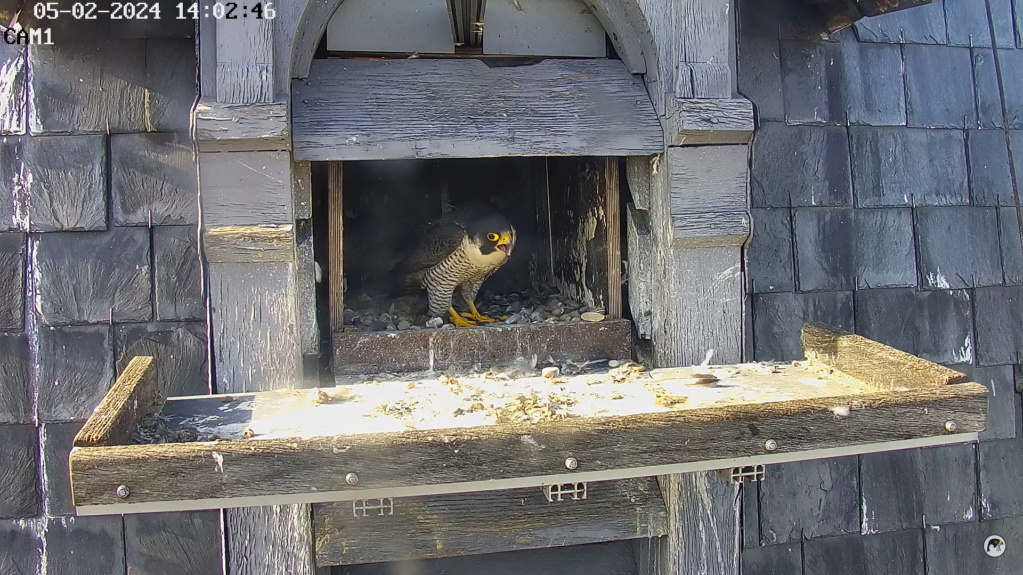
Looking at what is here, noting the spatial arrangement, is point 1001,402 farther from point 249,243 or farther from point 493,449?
point 249,243

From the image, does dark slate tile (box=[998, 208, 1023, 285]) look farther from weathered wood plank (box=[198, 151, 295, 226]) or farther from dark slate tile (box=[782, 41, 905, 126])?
weathered wood plank (box=[198, 151, 295, 226])

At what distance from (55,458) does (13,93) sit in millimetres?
1070

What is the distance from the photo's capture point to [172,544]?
231 centimetres

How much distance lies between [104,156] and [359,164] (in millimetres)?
973

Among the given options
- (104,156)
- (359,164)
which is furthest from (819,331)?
(104,156)

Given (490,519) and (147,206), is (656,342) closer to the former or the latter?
(490,519)

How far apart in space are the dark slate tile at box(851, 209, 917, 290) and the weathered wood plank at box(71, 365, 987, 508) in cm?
118

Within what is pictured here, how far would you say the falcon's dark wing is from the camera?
274 cm

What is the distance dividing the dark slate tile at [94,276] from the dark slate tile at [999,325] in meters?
2.77

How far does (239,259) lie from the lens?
5.96ft

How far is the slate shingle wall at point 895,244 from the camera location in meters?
2.57

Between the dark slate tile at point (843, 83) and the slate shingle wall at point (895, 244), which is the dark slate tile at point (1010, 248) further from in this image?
the dark slate tile at point (843, 83)

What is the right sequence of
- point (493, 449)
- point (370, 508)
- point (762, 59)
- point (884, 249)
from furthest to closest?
1. point (884, 249)
2. point (762, 59)
3. point (370, 508)
4. point (493, 449)

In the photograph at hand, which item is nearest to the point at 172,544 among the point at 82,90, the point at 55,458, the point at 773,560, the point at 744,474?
the point at 55,458
